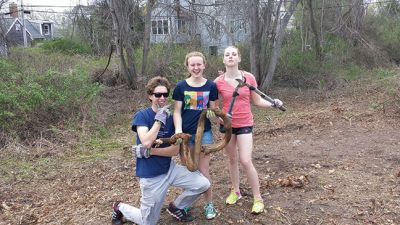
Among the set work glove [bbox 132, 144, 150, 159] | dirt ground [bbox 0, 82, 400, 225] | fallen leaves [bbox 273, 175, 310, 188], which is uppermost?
work glove [bbox 132, 144, 150, 159]

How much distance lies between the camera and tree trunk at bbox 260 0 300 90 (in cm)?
1180

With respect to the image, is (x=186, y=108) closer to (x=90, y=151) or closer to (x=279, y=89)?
(x=90, y=151)

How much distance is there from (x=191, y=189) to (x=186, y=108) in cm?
70

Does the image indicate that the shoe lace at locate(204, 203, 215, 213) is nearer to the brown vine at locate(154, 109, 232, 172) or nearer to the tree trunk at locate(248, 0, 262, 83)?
the brown vine at locate(154, 109, 232, 172)

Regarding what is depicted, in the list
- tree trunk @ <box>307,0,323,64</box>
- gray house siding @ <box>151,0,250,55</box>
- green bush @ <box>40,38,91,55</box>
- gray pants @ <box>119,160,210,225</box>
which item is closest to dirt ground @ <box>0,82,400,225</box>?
gray pants @ <box>119,160,210,225</box>

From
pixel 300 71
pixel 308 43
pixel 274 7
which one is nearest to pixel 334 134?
pixel 274 7

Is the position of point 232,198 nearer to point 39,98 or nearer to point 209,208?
point 209,208

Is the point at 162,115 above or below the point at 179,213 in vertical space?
above

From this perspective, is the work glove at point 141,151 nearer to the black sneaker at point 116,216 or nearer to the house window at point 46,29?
the black sneaker at point 116,216

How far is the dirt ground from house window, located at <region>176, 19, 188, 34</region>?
688 cm

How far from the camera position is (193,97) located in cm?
342

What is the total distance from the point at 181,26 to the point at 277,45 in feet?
13.3

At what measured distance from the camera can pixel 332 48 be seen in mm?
16062

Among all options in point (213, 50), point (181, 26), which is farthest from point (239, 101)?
point (181, 26)
